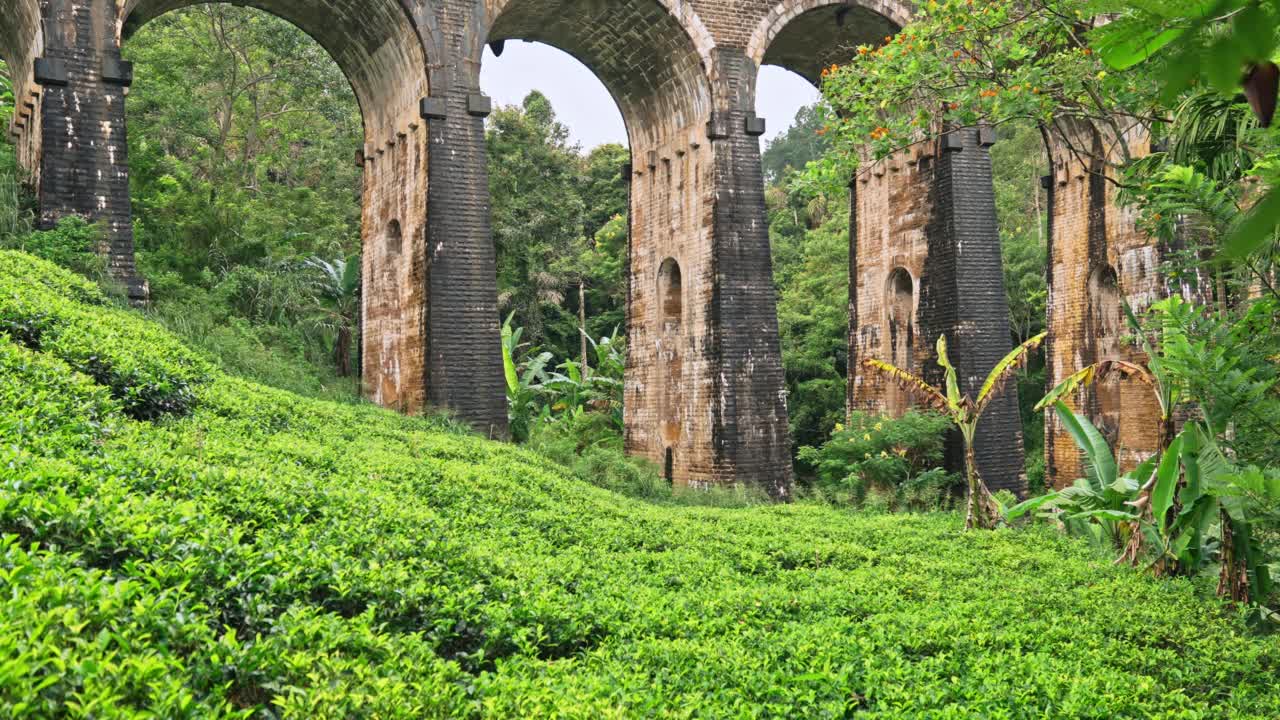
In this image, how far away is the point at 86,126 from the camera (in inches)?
440

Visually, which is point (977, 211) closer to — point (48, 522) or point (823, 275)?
point (823, 275)

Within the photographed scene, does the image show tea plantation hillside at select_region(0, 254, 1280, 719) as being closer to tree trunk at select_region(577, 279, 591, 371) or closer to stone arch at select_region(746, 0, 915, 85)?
stone arch at select_region(746, 0, 915, 85)

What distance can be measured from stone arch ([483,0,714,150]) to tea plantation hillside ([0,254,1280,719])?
25.9 ft

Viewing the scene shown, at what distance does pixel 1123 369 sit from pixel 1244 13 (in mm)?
7483

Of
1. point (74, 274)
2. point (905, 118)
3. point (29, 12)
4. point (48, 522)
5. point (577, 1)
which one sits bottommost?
point (48, 522)

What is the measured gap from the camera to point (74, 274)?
33.0 feet

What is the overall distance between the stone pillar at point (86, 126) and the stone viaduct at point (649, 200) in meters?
0.02

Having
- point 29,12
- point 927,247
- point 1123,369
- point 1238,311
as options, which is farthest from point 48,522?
point 927,247

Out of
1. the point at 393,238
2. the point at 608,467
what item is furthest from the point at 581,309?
the point at 608,467

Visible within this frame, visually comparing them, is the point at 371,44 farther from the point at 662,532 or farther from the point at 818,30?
the point at 662,532

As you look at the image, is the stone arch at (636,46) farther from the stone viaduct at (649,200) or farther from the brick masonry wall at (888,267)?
the brick masonry wall at (888,267)

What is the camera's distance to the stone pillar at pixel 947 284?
1474 centimetres

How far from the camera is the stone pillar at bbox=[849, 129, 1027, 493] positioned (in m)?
14.7

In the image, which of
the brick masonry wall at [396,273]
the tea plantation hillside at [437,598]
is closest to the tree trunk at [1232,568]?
the tea plantation hillside at [437,598]
